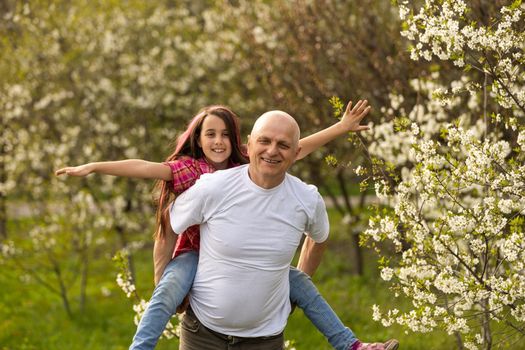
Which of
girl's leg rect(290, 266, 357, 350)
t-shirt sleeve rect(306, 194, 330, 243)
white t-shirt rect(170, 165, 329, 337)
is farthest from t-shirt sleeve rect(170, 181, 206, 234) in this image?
girl's leg rect(290, 266, 357, 350)

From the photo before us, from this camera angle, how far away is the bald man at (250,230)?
3.62m

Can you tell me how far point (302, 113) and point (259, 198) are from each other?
242 inches

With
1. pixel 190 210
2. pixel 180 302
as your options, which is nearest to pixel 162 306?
pixel 180 302

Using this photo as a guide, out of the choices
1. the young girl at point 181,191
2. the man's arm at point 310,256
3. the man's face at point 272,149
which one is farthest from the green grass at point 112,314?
the man's face at point 272,149

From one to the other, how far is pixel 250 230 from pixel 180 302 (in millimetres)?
521

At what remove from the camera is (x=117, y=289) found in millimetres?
11117

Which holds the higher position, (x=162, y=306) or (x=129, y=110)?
(x=129, y=110)

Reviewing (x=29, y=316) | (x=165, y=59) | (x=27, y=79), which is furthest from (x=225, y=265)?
(x=165, y=59)

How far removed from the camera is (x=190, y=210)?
3.68 meters

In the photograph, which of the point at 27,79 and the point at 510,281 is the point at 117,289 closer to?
the point at 27,79

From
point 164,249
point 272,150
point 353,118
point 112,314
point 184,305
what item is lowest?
point 112,314

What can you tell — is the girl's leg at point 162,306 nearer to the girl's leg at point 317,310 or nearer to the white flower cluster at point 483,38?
the girl's leg at point 317,310

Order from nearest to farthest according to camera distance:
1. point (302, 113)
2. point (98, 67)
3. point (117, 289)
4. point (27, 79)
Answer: point (302, 113), point (117, 289), point (27, 79), point (98, 67)

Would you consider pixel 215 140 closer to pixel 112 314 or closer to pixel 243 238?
pixel 243 238
